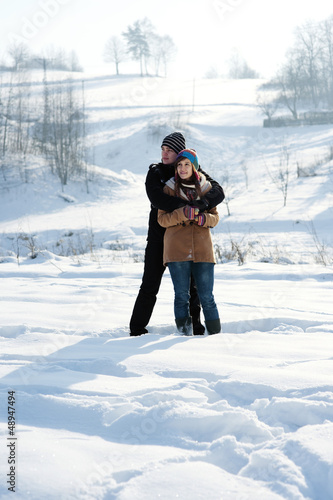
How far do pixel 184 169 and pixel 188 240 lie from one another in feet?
1.95

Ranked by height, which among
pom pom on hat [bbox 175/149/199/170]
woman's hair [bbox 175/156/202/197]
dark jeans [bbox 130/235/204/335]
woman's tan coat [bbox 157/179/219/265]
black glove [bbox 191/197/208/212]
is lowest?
dark jeans [bbox 130/235/204/335]

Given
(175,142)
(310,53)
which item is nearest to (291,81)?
(310,53)

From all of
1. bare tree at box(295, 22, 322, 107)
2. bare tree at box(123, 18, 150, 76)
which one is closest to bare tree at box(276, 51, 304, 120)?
bare tree at box(295, 22, 322, 107)

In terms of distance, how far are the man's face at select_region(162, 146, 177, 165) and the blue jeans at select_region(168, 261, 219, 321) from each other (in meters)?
0.90

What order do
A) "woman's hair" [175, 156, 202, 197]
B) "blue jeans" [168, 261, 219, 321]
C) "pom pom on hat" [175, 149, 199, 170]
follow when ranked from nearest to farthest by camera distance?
1. "pom pom on hat" [175, 149, 199, 170]
2. "woman's hair" [175, 156, 202, 197]
3. "blue jeans" [168, 261, 219, 321]

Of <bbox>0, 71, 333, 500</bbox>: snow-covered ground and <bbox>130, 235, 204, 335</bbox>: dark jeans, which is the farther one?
<bbox>130, 235, 204, 335</bbox>: dark jeans

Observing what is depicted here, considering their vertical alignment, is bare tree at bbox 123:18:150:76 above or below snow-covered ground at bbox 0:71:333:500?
above

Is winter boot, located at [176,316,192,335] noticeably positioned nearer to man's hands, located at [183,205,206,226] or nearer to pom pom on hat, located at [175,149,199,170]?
man's hands, located at [183,205,206,226]

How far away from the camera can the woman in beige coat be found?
3559mm

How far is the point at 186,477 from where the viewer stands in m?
1.64

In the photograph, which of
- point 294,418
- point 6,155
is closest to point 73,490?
point 294,418

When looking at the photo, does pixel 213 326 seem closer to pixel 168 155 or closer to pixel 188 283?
pixel 188 283

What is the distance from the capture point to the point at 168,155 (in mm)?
3744

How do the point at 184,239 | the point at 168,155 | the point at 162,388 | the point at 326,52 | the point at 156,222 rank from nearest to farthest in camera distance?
the point at 162,388 < the point at 184,239 < the point at 168,155 < the point at 156,222 < the point at 326,52
